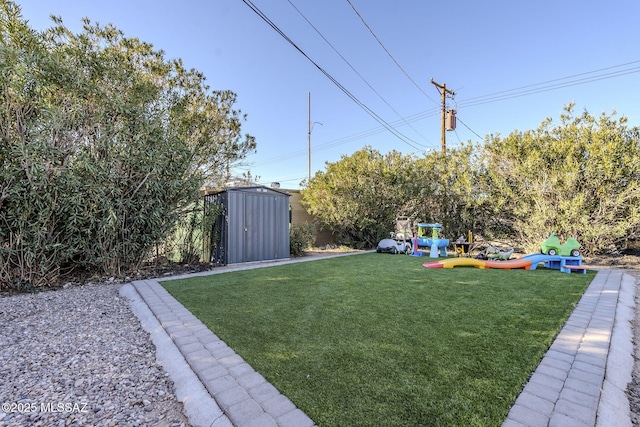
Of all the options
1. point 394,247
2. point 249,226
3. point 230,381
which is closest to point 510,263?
point 394,247

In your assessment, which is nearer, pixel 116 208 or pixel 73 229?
pixel 73 229

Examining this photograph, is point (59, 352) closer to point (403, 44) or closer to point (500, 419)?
point (500, 419)

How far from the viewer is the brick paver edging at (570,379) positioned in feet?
5.07

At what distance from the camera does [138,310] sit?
11.7 ft

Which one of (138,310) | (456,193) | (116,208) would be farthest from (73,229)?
(456,193)

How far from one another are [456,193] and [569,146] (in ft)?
10.1

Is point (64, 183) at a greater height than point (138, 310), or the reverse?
point (64, 183)

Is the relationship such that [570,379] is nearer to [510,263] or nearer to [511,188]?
[510,263]

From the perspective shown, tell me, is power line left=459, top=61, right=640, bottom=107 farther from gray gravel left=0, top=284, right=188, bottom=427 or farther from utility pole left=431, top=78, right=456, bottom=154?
gray gravel left=0, top=284, right=188, bottom=427

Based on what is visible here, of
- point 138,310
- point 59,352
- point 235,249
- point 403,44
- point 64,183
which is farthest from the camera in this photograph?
point 403,44

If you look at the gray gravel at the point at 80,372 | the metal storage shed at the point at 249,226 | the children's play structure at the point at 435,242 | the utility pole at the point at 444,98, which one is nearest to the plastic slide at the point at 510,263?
the children's play structure at the point at 435,242

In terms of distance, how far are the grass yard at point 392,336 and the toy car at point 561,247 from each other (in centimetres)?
99

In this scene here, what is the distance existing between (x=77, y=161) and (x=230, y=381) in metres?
4.71

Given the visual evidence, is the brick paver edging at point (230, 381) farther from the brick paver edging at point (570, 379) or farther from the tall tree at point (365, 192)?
the tall tree at point (365, 192)
